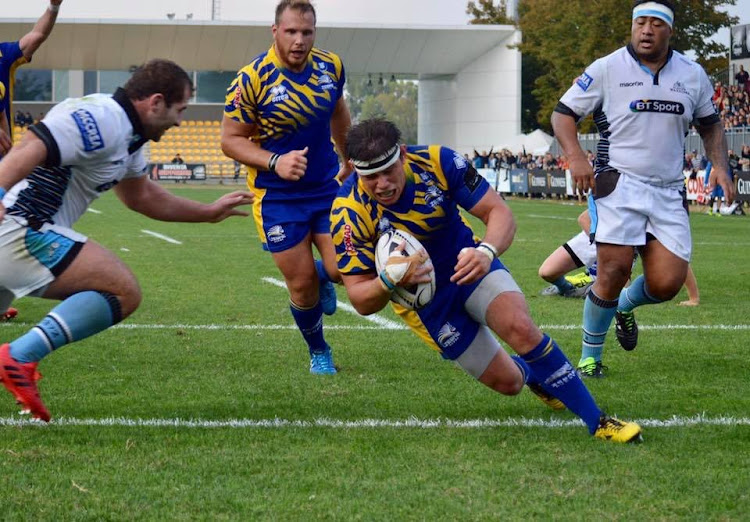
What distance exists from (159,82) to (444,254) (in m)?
1.62

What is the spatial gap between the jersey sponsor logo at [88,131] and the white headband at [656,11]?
11.0 ft

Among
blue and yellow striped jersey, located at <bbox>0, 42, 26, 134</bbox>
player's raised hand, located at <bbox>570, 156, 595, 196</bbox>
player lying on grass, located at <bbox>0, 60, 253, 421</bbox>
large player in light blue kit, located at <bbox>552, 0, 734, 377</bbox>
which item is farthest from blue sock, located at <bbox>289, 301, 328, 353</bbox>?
blue and yellow striped jersey, located at <bbox>0, 42, 26, 134</bbox>

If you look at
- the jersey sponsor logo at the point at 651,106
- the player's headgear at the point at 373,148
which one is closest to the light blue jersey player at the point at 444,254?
the player's headgear at the point at 373,148

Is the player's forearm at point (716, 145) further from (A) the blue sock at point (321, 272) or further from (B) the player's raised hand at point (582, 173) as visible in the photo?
(A) the blue sock at point (321, 272)

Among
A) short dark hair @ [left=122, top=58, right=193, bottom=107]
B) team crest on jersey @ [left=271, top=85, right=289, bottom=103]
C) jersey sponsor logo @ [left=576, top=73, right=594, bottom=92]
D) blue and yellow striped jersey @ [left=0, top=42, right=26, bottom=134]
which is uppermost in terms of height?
blue and yellow striped jersey @ [left=0, top=42, right=26, bottom=134]

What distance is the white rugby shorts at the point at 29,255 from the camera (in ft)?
18.3

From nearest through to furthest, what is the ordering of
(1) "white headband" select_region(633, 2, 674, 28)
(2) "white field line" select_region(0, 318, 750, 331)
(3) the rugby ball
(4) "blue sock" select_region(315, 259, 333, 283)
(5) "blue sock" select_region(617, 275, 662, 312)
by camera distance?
(3) the rugby ball → (1) "white headband" select_region(633, 2, 674, 28) → (5) "blue sock" select_region(617, 275, 662, 312) → (4) "blue sock" select_region(315, 259, 333, 283) → (2) "white field line" select_region(0, 318, 750, 331)

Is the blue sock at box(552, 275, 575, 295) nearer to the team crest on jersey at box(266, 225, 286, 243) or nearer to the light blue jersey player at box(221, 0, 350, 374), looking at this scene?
the light blue jersey player at box(221, 0, 350, 374)

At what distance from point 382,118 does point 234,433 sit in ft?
5.53

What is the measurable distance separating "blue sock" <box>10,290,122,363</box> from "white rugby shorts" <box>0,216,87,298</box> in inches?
6.4

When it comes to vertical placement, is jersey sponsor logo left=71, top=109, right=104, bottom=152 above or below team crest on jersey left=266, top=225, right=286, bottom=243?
above

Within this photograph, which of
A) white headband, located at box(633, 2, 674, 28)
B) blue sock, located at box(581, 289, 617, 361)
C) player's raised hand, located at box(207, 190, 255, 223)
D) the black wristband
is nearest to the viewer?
player's raised hand, located at box(207, 190, 255, 223)

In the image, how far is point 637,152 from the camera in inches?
284

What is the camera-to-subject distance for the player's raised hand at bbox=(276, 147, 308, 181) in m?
6.99
